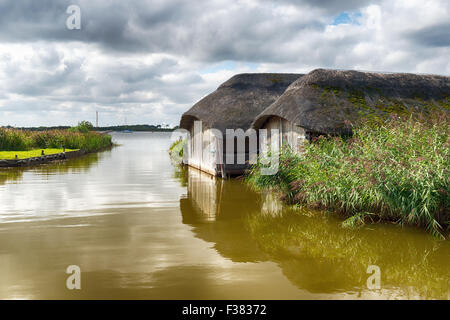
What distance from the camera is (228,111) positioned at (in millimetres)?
18469

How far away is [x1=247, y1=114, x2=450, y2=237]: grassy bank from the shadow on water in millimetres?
395

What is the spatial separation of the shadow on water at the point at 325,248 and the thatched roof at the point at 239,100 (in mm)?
7745

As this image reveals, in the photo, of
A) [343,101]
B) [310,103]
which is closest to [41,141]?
[310,103]

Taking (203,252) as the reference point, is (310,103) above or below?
above

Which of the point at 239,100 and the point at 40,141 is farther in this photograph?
the point at 40,141

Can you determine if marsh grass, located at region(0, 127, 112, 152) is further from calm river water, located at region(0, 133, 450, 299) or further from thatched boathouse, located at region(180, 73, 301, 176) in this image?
calm river water, located at region(0, 133, 450, 299)

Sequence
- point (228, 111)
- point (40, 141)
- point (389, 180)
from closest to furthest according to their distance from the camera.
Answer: point (389, 180), point (228, 111), point (40, 141)

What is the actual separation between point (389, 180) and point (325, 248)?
6.51 feet

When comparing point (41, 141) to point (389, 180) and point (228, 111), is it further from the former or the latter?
point (389, 180)

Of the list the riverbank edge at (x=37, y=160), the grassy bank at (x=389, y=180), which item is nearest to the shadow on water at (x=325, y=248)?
the grassy bank at (x=389, y=180)

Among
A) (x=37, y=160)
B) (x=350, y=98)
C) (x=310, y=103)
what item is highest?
(x=350, y=98)

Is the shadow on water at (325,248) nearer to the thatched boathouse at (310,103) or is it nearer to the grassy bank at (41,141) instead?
the thatched boathouse at (310,103)

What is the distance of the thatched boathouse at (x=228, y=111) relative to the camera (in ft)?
58.2
